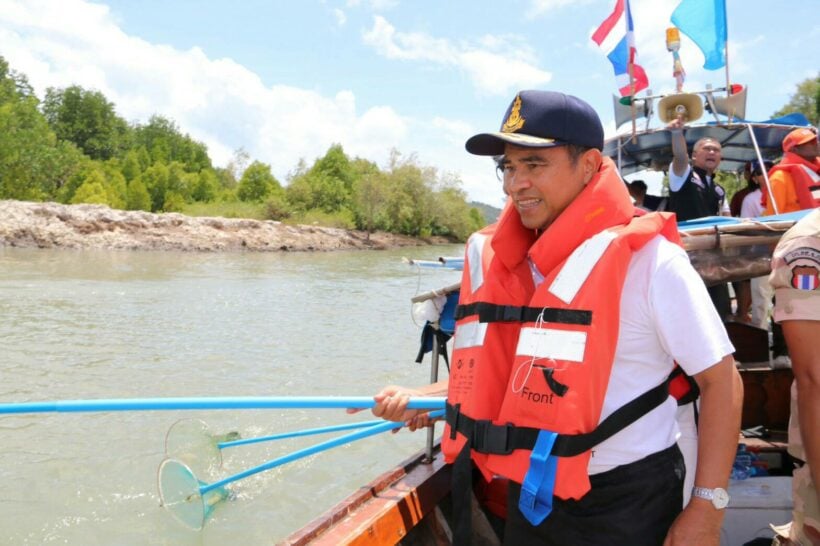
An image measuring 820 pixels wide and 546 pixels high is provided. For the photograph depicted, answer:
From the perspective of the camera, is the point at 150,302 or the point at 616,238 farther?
the point at 150,302

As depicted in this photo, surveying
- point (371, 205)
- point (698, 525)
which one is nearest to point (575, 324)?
point (698, 525)

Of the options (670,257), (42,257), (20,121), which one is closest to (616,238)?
(670,257)

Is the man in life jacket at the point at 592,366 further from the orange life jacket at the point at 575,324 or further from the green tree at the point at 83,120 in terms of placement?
the green tree at the point at 83,120

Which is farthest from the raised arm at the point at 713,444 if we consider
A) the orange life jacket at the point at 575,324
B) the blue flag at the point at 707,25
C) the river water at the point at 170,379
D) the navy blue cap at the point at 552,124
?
the blue flag at the point at 707,25

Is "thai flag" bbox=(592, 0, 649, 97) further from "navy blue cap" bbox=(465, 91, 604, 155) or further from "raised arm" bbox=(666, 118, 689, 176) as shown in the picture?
"navy blue cap" bbox=(465, 91, 604, 155)

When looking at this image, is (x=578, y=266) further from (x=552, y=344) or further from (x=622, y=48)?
(x=622, y=48)

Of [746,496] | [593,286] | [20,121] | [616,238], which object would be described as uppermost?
[20,121]

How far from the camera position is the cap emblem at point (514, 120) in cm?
164

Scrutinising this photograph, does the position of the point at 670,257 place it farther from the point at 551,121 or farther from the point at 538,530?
the point at 538,530

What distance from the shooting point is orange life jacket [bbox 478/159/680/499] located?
1.48 metres

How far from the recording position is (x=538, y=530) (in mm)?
1609

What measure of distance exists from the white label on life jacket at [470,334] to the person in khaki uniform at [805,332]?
763 millimetres

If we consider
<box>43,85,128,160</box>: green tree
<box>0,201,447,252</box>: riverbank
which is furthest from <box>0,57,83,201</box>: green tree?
<box>43,85,128,160</box>: green tree

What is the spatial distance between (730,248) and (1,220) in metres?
32.2
